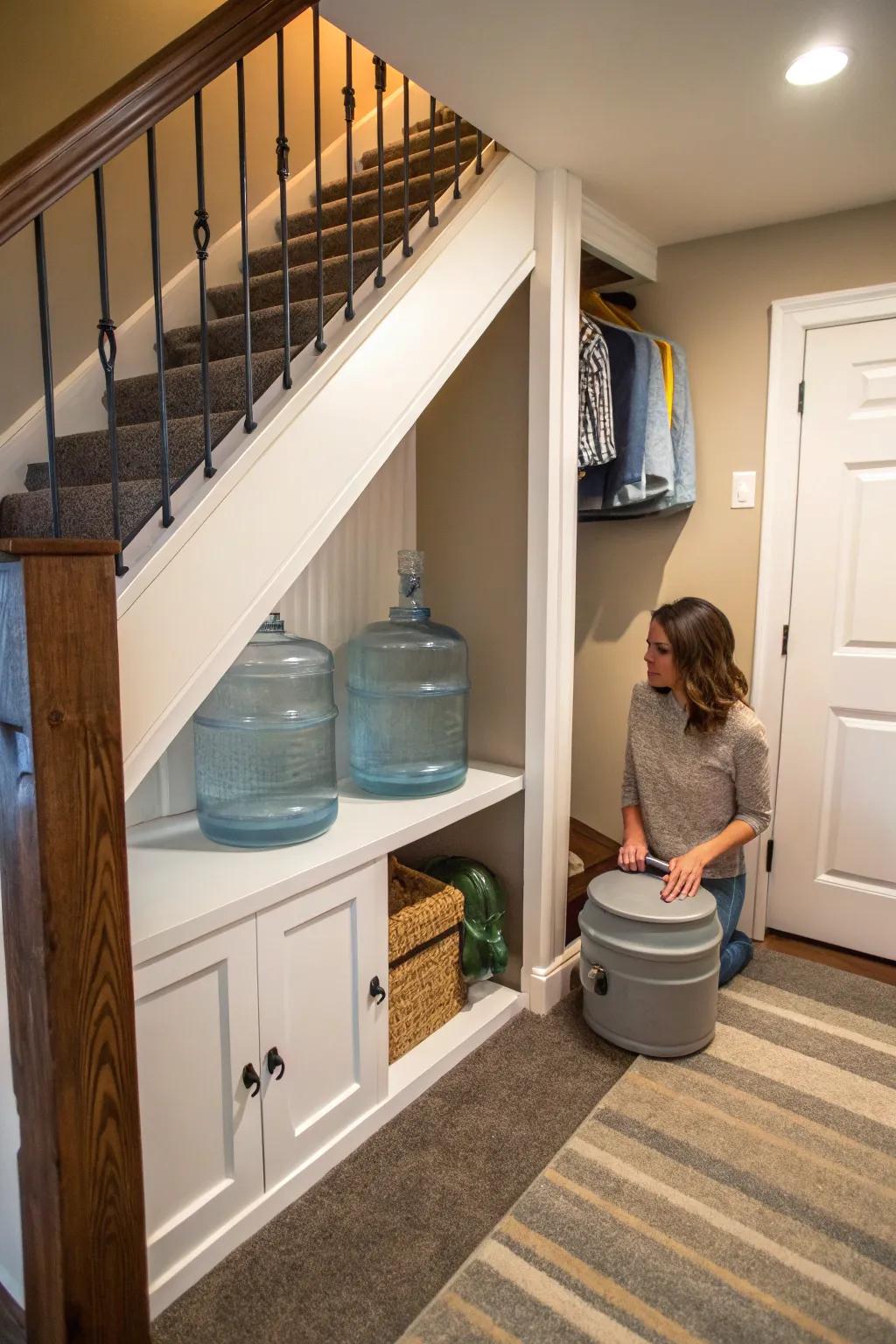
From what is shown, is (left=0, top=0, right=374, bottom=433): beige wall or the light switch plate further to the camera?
the light switch plate

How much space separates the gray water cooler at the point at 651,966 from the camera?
197 centimetres

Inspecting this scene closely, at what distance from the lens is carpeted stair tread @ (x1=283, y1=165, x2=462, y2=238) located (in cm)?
218

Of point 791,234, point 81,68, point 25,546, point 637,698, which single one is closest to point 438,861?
point 637,698

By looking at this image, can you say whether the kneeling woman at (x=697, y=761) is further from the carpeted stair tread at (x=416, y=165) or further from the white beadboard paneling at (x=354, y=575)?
the carpeted stair tread at (x=416, y=165)

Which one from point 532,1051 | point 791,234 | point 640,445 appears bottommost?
point 532,1051

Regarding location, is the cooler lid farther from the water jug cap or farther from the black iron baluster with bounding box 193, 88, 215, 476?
the black iron baluster with bounding box 193, 88, 215, 476

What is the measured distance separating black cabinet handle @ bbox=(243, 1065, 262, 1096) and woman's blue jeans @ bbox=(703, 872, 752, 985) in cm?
142

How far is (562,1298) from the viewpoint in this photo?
140cm

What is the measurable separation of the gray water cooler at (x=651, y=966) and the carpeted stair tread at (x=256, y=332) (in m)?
1.53

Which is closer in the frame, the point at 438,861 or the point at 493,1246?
the point at 493,1246

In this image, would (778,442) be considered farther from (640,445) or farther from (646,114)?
(646,114)

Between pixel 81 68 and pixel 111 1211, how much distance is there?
9.00 feet

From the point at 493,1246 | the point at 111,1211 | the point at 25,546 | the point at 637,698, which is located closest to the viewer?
the point at 25,546

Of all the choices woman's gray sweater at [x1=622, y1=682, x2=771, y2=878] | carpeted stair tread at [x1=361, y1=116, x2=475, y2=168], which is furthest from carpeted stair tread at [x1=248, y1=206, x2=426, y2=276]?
woman's gray sweater at [x1=622, y1=682, x2=771, y2=878]
